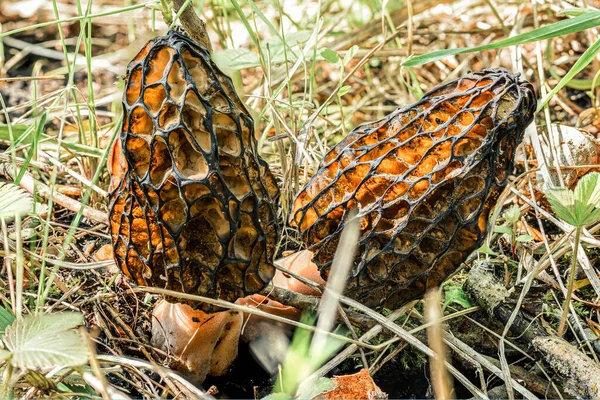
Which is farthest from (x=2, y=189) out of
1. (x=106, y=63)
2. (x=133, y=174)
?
(x=106, y=63)

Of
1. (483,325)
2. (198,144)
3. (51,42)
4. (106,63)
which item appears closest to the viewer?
(198,144)

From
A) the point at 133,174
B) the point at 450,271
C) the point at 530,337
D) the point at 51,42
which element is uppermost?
the point at 51,42

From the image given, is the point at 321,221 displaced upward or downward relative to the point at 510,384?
upward

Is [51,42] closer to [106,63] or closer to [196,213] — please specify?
[106,63]

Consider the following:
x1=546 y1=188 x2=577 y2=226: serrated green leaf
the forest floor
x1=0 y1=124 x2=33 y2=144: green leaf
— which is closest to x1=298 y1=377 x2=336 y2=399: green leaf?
the forest floor

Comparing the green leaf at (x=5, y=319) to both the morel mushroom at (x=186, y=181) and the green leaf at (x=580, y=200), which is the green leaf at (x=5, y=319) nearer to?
the morel mushroom at (x=186, y=181)

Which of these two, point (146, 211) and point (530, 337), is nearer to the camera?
point (146, 211)
